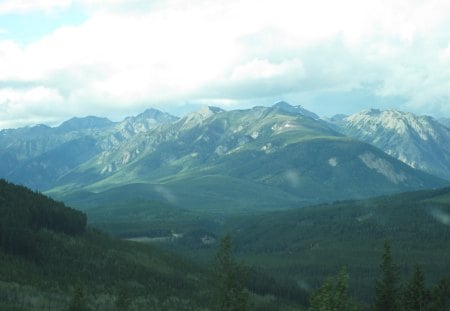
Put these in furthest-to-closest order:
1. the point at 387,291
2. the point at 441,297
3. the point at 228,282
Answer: the point at 441,297 → the point at 387,291 → the point at 228,282

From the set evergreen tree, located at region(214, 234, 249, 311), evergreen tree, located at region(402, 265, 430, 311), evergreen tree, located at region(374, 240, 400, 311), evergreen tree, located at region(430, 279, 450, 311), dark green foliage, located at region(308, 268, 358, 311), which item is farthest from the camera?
evergreen tree, located at region(430, 279, 450, 311)

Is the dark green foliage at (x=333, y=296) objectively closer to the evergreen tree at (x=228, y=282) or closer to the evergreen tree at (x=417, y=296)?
the evergreen tree at (x=228, y=282)

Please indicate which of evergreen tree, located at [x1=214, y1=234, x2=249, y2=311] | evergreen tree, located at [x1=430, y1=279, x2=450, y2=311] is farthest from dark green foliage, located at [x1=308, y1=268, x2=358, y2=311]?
evergreen tree, located at [x1=430, y1=279, x2=450, y2=311]

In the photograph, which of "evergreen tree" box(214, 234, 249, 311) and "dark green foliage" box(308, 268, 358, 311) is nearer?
Result: "dark green foliage" box(308, 268, 358, 311)

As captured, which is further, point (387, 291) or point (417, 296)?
point (387, 291)

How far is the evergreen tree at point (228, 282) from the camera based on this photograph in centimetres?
7588

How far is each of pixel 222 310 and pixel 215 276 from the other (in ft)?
14.5

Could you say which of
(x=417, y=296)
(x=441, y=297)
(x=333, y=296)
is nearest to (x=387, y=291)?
(x=417, y=296)

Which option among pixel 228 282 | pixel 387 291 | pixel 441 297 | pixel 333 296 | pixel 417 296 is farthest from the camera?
pixel 441 297

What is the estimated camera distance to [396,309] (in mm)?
105438

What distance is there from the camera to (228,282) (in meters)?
76.9

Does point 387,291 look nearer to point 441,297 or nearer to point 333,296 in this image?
point 441,297

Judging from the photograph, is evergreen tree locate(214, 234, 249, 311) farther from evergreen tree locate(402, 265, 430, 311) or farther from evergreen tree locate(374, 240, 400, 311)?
evergreen tree locate(402, 265, 430, 311)

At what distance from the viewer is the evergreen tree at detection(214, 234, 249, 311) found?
75875 millimetres
